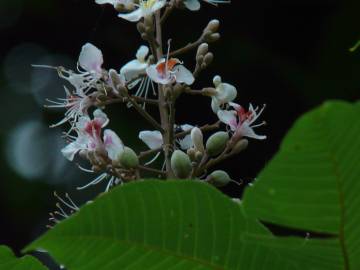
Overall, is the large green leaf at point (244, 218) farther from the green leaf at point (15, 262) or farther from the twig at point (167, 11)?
the twig at point (167, 11)

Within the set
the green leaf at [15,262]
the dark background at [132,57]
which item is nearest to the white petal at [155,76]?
the green leaf at [15,262]

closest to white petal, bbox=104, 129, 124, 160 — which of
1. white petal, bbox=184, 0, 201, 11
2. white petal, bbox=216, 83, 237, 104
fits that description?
white petal, bbox=216, 83, 237, 104

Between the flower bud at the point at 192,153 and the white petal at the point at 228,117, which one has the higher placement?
the white petal at the point at 228,117

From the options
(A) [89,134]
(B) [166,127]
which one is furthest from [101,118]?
(B) [166,127]

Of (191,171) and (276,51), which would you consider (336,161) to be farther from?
(276,51)

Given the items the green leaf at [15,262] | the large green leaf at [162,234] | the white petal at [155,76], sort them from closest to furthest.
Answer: the large green leaf at [162,234] → the green leaf at [15,262] → the white petal at [155,76]

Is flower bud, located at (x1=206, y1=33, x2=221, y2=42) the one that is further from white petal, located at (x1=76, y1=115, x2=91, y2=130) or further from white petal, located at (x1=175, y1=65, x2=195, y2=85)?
white petal, located at (x1=76, y1=115, x2=91, y2=130)
